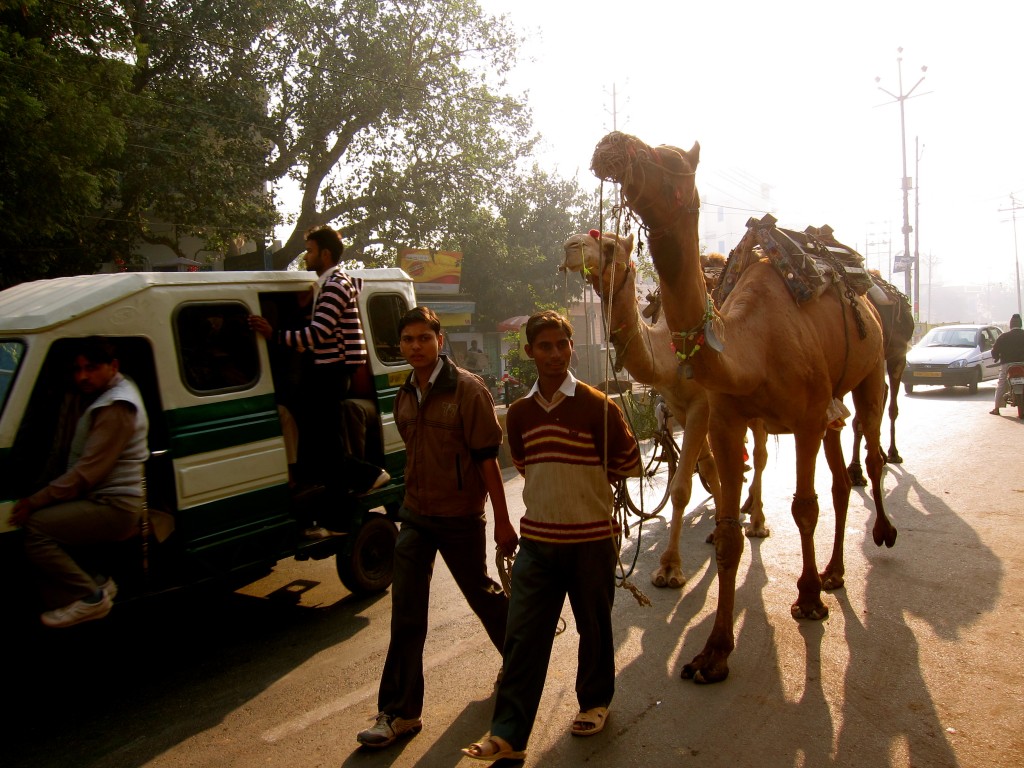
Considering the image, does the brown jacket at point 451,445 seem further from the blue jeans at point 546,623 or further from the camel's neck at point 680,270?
the camel's neck at point 680,270

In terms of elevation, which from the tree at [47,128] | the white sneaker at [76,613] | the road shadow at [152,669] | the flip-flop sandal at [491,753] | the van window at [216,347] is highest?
the tree at [47,128]

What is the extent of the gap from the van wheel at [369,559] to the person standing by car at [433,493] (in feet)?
6.39

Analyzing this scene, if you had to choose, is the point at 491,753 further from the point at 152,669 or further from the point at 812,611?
the point at 152,669

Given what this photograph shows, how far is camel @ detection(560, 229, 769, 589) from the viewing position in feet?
15.9

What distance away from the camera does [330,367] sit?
5691 millimetres

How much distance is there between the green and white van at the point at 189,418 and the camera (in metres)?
4.41

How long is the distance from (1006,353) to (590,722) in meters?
14.8

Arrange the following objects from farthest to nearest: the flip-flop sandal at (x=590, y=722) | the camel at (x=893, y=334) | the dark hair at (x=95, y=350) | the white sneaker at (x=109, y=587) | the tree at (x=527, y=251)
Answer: the tree at (x=527, y=251), the camel at (x=893, y=334), the dark hair at (x=95, y=350), the white sneaker at (x=109, y=587), the flip-flop sandal at (x=590, y=722)

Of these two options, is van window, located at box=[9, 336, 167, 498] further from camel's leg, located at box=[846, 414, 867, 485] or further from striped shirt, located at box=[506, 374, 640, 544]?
camel's leg, located at box=[846, 414, 867, 485]

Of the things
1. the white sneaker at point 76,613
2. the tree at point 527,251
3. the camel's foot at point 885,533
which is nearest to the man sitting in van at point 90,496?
the white sneaker at point 76,613

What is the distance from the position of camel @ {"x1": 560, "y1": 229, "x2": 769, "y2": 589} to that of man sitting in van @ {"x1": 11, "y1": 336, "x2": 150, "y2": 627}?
2738 millimetres

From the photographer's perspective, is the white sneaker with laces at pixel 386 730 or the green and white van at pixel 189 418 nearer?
the white sneaker with laces at pixel 386 730

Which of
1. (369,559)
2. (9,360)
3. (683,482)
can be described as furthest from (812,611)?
(9,360)

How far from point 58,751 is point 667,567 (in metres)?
4.00
